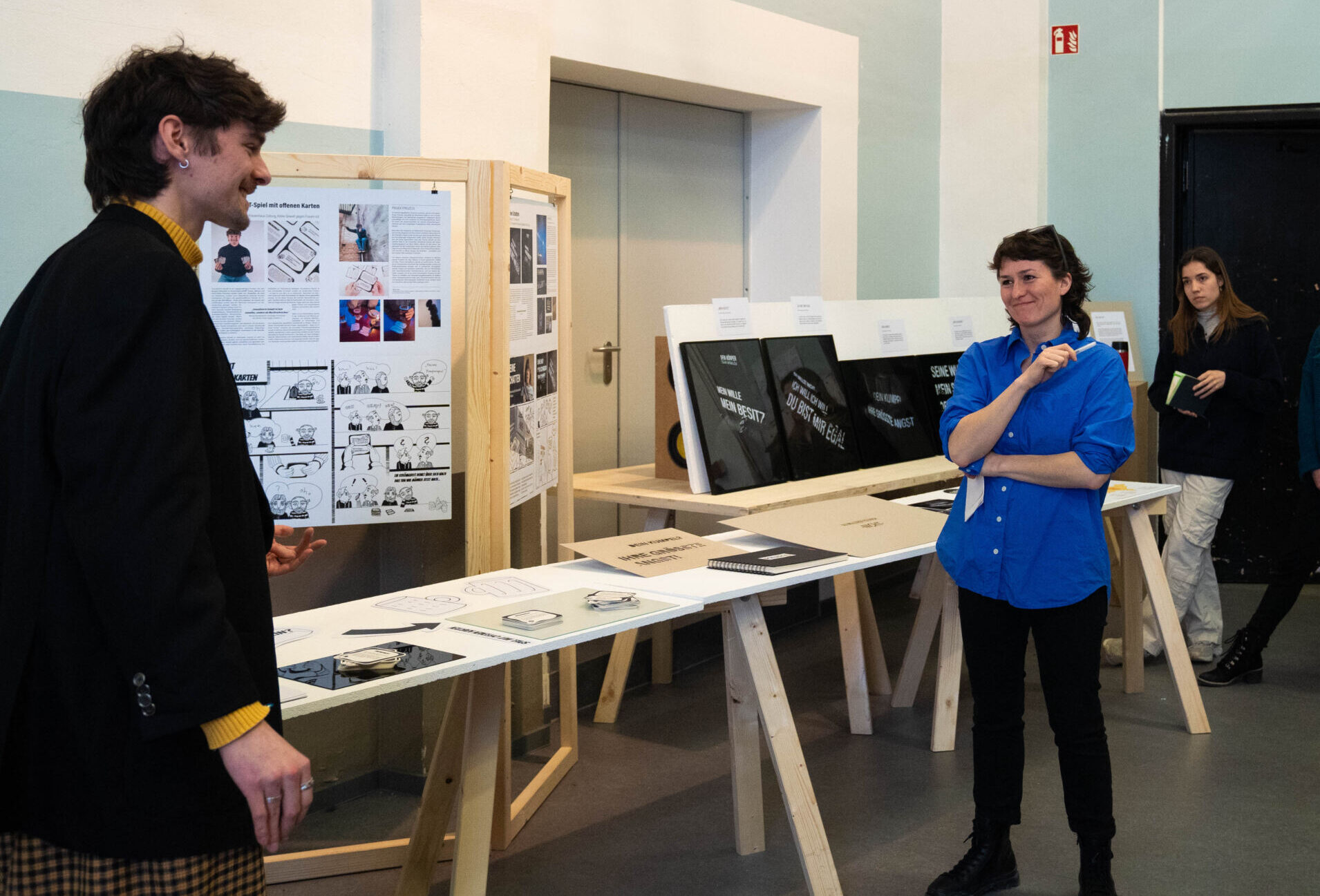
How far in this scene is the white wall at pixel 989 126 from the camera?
20.5 feet

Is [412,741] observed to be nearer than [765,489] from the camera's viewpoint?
Yes

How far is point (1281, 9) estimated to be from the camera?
5699 mm

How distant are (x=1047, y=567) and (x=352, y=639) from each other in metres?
1.43

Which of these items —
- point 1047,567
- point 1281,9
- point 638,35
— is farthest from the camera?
point 1281,9

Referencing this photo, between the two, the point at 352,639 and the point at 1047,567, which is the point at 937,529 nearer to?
the point at 1047,567

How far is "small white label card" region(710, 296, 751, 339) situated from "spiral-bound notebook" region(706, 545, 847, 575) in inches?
53.8

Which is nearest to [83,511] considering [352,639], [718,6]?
[352,639]

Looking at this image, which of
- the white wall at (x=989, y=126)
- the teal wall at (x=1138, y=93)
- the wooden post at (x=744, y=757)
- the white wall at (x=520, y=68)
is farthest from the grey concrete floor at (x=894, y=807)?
the white wall at (x=989, y=126)

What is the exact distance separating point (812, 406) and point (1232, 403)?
5.19ft

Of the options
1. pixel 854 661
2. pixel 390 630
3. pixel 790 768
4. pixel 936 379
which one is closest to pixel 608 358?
pixel 936 379

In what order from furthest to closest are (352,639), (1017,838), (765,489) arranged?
(765,489) → (1017,838) → (352,639)

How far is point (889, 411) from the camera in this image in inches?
187

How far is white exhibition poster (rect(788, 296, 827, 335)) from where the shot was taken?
4508 mm

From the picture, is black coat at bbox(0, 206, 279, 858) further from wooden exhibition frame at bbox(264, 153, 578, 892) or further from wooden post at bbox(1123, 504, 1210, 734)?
wooden post at bbox(1123, 504, 1210, 734)
